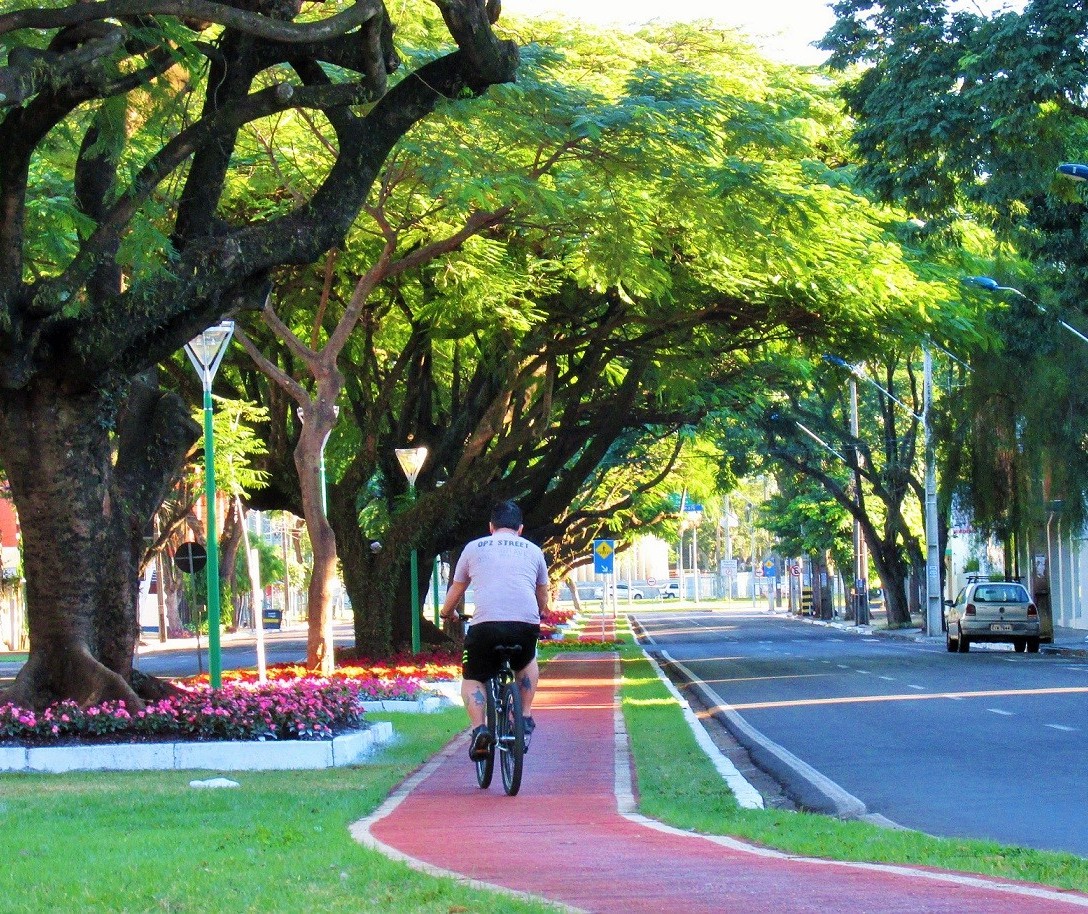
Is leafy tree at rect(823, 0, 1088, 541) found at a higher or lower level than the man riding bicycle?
higher

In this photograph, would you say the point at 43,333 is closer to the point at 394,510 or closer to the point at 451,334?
the point at 451,334

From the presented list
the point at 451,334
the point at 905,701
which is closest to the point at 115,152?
the point at 905,701

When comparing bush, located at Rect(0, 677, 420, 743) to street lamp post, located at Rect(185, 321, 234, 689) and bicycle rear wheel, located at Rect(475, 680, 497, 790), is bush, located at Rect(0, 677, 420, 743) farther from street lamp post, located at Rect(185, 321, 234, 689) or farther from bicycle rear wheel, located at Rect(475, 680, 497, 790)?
street lamp post, located at Rect(185, 321, 234, 689)

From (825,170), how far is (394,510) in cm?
1286

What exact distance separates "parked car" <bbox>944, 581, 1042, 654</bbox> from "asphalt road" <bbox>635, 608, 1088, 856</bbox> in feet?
7.29

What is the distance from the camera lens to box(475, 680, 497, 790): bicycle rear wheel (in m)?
10.8

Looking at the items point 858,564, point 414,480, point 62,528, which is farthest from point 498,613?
point 858,564

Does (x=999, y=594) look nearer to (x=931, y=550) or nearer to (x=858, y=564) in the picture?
(x=931, y=550)

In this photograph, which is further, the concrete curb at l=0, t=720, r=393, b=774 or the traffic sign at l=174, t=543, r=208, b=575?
the traffic sign at l=174, t=543, r=208, b=575

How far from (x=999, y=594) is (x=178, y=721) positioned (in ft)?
95.9

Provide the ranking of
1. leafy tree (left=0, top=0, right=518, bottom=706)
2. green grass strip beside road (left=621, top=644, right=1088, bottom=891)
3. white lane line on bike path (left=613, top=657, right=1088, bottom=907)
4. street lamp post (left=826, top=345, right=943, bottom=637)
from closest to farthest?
white lane line on bike path (left=613, top=657, right=1088, bottom=907), green grass strip beside road (left=621, top=644, right=1088, bottom=891), leafy tree (left=0, top=0, right=518, bottom=706), street lamp post (left=826, top=345, right=943, bottom=637)

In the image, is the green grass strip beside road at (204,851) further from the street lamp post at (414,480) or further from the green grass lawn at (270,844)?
the street lamp post at (414,480)

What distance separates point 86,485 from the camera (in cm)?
1373

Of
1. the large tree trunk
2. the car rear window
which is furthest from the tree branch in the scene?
the car rear window
